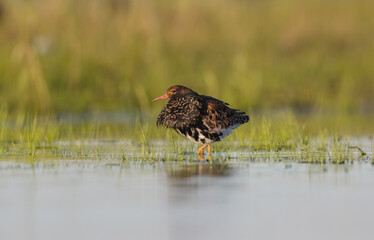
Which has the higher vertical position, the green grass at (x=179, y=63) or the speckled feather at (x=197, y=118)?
the green grass at (x=179, y=63)

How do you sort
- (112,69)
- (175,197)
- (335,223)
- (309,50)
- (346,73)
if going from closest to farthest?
(335,223)
(175,197)
(112,69)
(346,73)
(309,50)

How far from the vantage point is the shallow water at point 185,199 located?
6.18 metres

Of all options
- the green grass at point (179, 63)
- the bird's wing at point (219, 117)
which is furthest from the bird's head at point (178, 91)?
the green grass at point (179, 63)

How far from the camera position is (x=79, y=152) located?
1118 cm

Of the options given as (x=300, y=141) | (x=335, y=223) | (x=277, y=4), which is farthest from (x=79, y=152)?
(x=277, y=4)

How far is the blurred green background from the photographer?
60.8ft

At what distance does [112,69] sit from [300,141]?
8.87m

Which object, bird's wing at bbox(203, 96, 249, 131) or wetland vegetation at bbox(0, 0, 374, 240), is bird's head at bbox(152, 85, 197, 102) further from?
wetland vegetation at bbox(0, 0, 374, 240)

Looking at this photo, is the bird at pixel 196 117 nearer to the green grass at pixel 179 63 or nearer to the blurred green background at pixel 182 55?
the green grass at pixel 179 63

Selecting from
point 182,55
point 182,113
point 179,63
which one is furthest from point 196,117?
point 182,55

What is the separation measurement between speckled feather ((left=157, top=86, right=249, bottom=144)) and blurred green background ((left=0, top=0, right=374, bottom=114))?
6.18 m

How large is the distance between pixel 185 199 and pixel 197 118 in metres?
3.44

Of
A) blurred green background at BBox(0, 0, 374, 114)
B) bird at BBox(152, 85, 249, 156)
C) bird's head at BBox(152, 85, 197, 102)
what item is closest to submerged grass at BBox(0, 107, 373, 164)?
bird at BBox(152, 85, 249, 156)

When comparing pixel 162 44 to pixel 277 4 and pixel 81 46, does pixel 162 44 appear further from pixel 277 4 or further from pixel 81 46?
pixel 277 4
